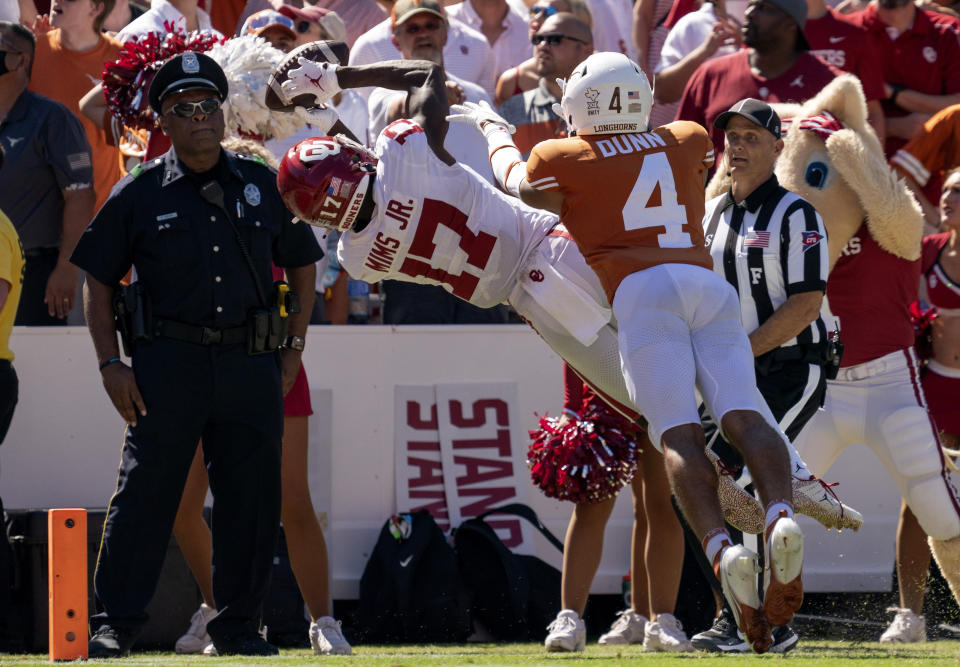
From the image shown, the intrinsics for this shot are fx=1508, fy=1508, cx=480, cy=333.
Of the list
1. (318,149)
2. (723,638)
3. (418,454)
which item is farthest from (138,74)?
(723,638)

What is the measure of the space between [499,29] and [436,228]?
4661 mm

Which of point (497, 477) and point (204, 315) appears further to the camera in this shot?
point (497, 477)

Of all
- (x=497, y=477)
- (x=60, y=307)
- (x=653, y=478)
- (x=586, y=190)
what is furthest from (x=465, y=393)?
(x=586, y=190)

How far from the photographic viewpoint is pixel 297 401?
6930 mm

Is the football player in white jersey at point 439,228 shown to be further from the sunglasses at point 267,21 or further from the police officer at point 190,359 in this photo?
the sunglasses at point 267,21

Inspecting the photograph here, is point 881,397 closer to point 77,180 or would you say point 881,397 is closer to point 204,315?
point 204,315

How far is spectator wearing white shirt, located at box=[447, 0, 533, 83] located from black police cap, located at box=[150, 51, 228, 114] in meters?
4.16

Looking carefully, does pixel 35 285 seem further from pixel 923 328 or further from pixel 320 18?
pixel 923 328

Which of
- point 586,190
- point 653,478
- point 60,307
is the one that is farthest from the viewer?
point 60,307

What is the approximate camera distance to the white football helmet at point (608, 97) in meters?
5.80

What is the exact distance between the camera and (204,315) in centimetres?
618

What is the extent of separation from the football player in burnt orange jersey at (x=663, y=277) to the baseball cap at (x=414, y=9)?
10.0 ft

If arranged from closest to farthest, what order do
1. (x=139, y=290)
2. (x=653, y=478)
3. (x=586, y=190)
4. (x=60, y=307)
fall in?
(x=586, y=190) < (x=139, y=290) < (x=653, y=478) < (x=60, y=307)

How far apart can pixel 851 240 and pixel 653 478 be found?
1.57 m
